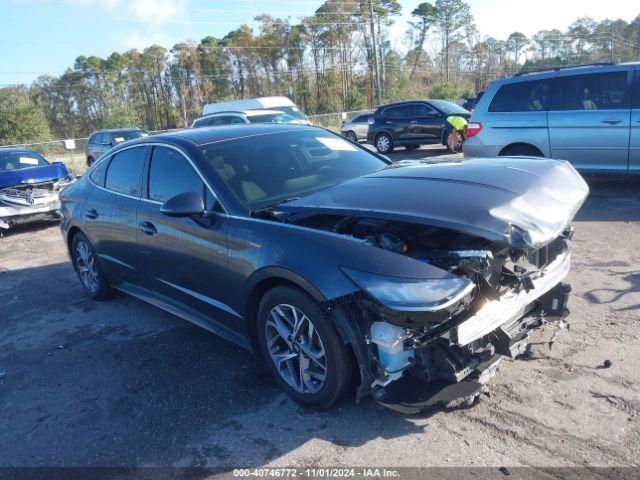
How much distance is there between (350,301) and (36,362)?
3071mm

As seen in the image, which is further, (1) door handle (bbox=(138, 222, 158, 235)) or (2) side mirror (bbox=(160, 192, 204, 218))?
(1) door handle (bbox=(138, 222, 158, 235))

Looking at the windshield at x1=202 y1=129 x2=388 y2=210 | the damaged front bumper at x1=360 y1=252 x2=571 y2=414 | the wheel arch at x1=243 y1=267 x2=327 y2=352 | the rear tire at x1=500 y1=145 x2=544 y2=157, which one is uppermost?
the windshield at x1=202 y1=129 x2=388 y2=210

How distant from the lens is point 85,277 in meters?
5.84

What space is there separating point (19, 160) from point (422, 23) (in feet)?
206

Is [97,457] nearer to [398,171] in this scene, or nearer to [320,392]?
[320,392]

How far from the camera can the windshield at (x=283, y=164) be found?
382 cm

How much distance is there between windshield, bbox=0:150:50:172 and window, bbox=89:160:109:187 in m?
6.09

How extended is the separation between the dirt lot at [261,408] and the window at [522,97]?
392 centimetres

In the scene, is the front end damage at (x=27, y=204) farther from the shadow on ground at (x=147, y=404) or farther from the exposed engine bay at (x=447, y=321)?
the exposed engine bay at (x=447, y=321)

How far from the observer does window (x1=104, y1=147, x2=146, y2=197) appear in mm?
4637

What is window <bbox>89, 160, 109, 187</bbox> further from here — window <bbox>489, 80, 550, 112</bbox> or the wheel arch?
window <bbox>489, 80, 550, 112</bbox>

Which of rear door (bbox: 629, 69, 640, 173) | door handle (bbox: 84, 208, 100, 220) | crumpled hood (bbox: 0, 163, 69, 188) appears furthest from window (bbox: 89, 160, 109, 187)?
rear door (bbox: 629, 69, 640, 173)

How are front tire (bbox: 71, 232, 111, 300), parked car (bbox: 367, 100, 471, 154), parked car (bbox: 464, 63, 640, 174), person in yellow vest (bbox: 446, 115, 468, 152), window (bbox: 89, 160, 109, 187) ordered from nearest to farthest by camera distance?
1. window (bbox: 89, 160, 109, 187)
2. front tire (bbox: 71, 232, 111, 300)
3. parked car (bbox: 464, 63, 640, 174)
4. person in yellow vest (bbox: 446, 115, 468, 152)
5. parked car (bbox: 367, 100, 471, 154)

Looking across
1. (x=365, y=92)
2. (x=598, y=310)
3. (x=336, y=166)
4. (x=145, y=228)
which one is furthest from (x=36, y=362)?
(x=365, y=92)
